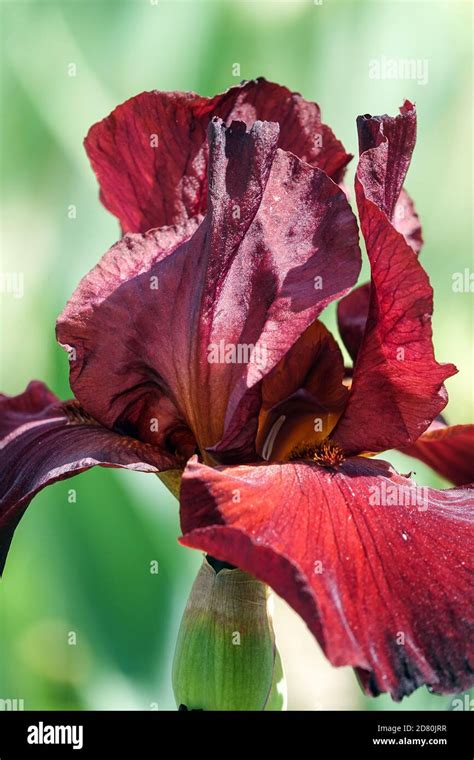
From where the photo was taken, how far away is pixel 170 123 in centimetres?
133

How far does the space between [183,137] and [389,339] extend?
47 centimetres

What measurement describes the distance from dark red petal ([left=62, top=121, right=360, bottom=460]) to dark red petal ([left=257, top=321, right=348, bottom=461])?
0.11 m

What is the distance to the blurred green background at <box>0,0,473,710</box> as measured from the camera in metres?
1.86


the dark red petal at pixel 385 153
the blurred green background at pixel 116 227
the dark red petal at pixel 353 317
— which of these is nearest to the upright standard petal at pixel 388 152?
the dark red petal at pixel 385 153

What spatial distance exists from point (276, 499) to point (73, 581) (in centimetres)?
101

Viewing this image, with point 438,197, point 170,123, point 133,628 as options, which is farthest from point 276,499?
point 438,197

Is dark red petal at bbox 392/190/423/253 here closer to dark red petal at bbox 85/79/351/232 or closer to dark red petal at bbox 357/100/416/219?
dark red petal at bbox 85/79/351/232

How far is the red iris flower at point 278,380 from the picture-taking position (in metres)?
0.93

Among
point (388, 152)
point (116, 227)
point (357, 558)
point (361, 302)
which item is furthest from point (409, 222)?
point (116, 227)

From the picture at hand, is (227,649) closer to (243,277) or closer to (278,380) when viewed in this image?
(278,380)
